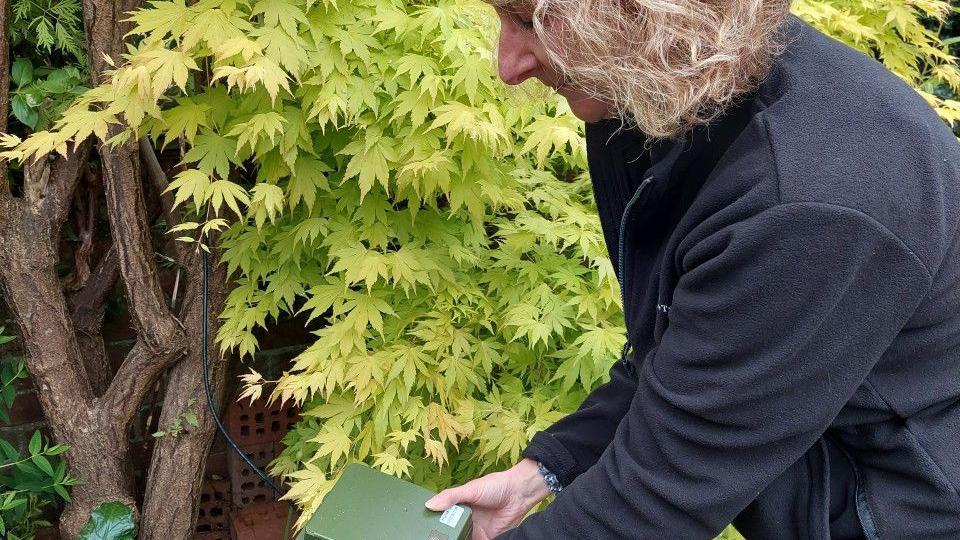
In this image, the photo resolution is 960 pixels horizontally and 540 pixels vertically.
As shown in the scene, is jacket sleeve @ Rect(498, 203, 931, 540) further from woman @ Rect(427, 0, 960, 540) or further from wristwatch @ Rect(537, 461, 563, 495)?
wristwatch @ Rect(537, 461, 563, 495)

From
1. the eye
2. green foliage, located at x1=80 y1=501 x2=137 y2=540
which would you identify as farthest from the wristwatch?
green foliage, located at x1=80 y1=501 x2=137 y2=540

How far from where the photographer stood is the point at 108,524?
253 centimetres

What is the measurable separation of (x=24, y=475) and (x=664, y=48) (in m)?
2.43

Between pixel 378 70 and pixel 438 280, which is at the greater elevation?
pixel 378 70

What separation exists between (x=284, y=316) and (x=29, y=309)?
75 cm

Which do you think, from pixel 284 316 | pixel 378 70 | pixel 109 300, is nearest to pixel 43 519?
pixel 109 300

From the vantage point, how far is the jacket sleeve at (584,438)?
1.44 metres

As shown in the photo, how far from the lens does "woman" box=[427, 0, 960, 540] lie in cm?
85

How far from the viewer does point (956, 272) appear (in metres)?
0.94

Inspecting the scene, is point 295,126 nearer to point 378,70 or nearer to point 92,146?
point 378,70

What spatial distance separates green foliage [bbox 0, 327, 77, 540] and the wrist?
5.47ft

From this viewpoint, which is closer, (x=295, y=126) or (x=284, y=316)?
(x=295, y=126)

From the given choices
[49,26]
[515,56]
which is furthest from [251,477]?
[515,56]

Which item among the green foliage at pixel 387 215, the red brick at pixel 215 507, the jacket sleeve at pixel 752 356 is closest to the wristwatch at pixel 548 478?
the jacket sleeve at pixel 752 356
